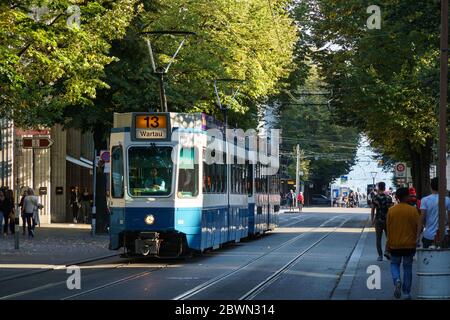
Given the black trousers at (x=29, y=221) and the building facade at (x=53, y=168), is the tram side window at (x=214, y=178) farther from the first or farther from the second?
the building facade at (x=53, y=168)

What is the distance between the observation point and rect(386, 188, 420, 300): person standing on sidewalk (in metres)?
16.6

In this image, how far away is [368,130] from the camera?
174ft

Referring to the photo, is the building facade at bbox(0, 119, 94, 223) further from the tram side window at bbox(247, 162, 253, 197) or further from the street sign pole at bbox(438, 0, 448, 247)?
the street sign pole at bbox(438, 0, 448, 247)

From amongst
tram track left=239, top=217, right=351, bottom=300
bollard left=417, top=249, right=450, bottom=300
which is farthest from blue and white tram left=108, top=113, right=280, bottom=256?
bollard left=417, top=249, right=450, bottom=300

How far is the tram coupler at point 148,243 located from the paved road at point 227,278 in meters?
0.36

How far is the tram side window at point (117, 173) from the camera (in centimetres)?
2531

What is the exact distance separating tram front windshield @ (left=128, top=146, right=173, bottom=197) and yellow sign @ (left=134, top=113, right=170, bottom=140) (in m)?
0.27

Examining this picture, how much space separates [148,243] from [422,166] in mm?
29754

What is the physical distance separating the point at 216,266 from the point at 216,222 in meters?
3.55

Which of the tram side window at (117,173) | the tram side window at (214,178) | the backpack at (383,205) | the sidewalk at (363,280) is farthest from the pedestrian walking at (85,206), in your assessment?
the backpack at (383,205)

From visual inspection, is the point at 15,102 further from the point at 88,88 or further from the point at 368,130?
the point at 368,130

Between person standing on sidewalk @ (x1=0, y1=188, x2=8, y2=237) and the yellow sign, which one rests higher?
the yellow sign
